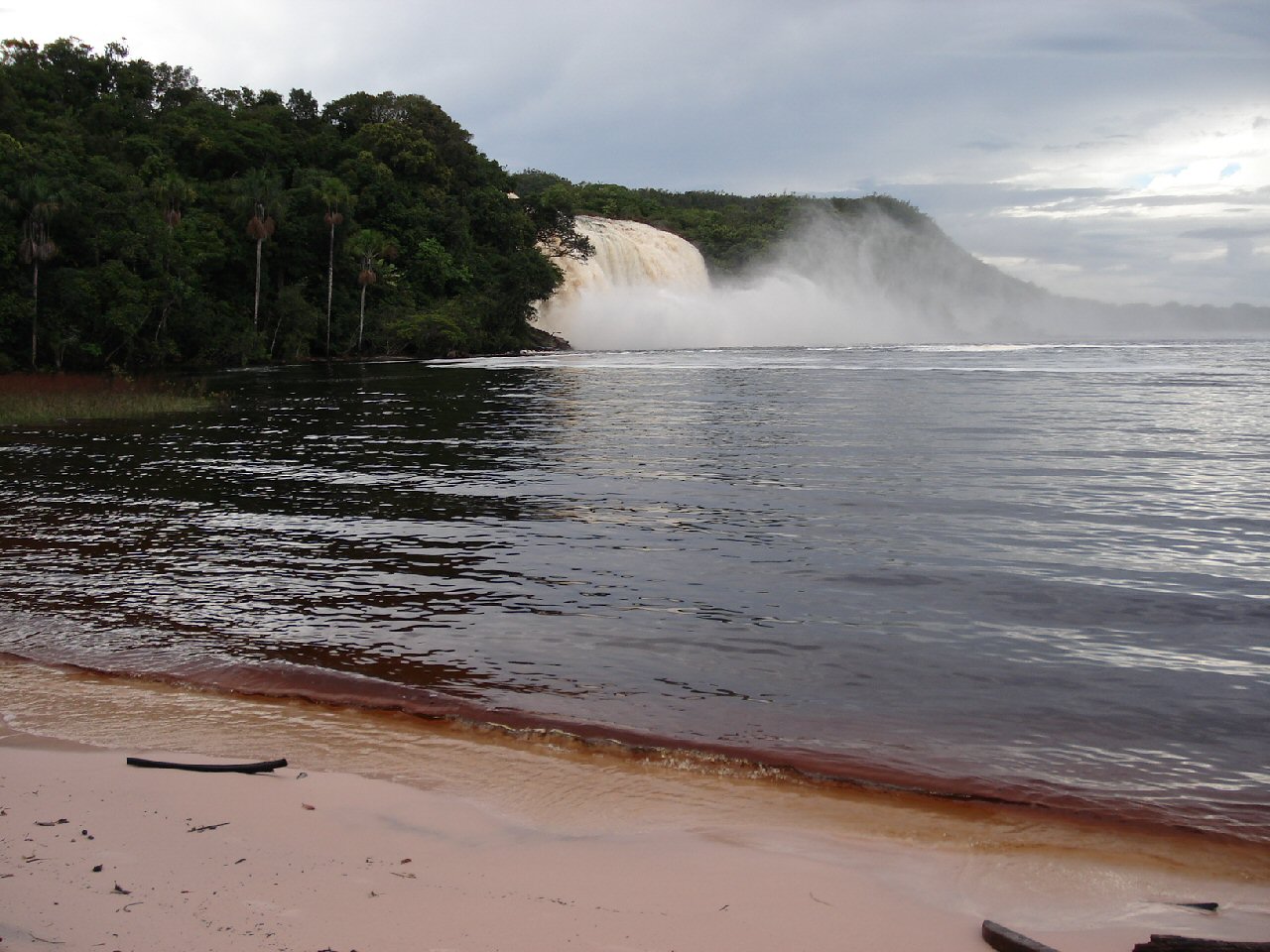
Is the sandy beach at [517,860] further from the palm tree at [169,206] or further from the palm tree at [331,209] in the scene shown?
the palm tree at [331,209]

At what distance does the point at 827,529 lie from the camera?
1256 centimetres

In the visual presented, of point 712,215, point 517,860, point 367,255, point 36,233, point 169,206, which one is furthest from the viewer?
point 712,215

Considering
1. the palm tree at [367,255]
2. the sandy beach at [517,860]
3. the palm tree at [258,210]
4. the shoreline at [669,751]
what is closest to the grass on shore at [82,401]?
the palm tree at [258,210]

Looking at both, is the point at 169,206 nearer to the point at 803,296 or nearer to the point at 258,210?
the point at 258,210

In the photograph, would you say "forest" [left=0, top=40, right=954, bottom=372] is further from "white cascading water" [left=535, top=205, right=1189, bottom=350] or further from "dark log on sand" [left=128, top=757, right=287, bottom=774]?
"dark log on sand" [left=128, top=757, right=287, bottom=774]

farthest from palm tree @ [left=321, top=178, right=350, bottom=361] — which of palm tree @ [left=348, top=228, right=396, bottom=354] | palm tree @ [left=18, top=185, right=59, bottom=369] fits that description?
palm tree @ [left=18, top=185, right=59, bottom=369]

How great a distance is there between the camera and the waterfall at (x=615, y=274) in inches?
3209

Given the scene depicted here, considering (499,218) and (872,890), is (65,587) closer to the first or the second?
(872,890)

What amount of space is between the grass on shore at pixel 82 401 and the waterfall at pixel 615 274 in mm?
45968

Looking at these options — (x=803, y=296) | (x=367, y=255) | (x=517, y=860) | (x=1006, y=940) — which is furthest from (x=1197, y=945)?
(x=803, y=296)

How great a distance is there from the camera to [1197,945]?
358cm

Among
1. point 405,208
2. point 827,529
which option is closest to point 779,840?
point 827,529

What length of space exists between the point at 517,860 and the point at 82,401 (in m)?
31.0

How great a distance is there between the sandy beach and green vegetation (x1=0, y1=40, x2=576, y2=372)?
44.0 m
